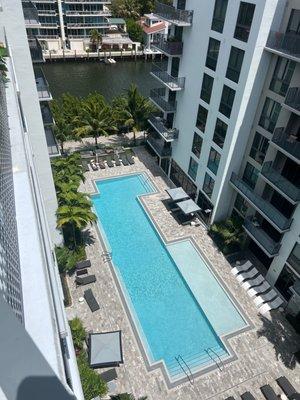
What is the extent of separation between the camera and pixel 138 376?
2170cm

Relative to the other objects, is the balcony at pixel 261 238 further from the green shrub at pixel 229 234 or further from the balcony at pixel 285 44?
the balcony at pixel 285 44

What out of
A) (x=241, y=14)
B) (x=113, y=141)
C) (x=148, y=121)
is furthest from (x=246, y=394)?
(x=113, y=141)

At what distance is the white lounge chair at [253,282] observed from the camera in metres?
27.8

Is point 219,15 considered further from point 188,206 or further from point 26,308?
point 26,308

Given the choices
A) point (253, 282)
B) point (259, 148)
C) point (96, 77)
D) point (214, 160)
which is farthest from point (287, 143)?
point (96, 77)

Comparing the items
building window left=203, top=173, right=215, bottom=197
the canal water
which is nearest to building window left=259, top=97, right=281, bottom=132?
building window left=203, top=173, right=215, bottom=197

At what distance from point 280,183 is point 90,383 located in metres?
19.3

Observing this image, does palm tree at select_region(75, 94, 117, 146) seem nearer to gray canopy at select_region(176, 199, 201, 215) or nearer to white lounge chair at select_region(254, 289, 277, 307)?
gray canopy at select_region(176, 199, 201, 215)

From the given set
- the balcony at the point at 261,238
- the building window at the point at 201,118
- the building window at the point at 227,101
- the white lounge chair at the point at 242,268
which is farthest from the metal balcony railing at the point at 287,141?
the white lounge chair at the point at 242,268

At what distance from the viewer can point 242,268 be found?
29.2 metres

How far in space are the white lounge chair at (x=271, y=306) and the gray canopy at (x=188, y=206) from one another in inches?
459

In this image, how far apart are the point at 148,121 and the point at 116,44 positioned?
54.7 m

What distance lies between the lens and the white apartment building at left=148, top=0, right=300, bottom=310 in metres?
22.0

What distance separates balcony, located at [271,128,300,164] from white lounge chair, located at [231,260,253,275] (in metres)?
11.6
